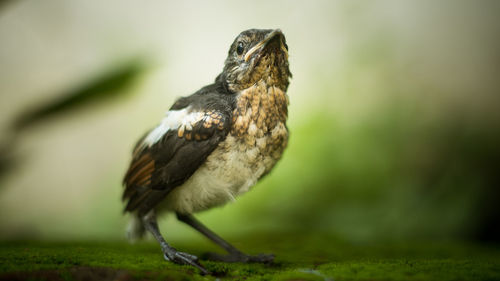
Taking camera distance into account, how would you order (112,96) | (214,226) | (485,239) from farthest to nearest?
1. (214,226)
2. (485,239)
3. (112,96)

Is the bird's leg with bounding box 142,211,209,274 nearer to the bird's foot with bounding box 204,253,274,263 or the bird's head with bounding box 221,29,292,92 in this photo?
the bird's foot with bounding box 204,253,274,263

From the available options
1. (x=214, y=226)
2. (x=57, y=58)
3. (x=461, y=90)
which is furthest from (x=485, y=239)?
(x=57, y=58)

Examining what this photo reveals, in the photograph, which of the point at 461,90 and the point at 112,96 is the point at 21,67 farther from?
the point at 461,90

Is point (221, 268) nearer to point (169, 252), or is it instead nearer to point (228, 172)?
point (169, 252)

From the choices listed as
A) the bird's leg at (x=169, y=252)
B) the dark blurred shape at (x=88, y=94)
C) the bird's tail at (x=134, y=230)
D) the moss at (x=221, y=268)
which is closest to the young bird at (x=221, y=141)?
the bird's leg at (x=169, y=252)

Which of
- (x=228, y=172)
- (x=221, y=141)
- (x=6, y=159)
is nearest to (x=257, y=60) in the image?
(x=221, y=141)
